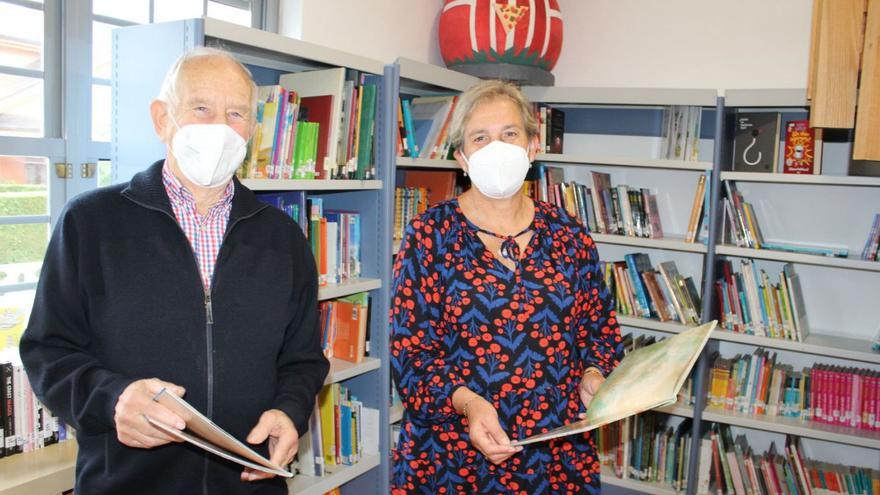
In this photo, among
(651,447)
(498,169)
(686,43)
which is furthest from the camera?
(686,43)

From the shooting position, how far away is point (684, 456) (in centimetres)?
328

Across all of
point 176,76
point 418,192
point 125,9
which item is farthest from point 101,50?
point 418,192

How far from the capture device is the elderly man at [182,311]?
127 cm

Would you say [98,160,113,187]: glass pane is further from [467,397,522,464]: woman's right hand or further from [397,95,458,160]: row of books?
[467,397,522,464]: woman's right hand

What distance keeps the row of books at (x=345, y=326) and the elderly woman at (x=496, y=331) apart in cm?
103

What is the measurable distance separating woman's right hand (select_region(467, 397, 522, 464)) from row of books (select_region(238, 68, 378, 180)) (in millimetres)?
1091

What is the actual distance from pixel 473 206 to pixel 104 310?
0.84 metres

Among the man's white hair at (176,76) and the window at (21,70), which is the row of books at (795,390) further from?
the window at (21,70)

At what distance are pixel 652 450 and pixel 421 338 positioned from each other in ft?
7.14

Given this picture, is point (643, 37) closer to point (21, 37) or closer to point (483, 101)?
point (483, 101)

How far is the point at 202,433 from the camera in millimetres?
1154

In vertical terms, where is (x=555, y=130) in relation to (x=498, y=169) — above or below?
above

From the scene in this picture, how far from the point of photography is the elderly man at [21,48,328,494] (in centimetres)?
127

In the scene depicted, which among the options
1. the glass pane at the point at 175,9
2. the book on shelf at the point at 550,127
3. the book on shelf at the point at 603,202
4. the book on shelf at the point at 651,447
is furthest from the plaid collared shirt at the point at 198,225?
the book on shelf at the point at 651,447
